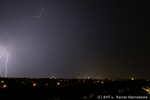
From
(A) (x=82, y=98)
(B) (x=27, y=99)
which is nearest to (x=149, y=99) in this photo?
(A) (x=82, y=98)

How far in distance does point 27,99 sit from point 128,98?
16495 mm

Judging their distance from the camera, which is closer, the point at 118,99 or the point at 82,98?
the point at 118,99

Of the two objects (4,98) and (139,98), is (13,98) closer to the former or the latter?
(4,98)

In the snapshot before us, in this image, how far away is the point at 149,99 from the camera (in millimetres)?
17719

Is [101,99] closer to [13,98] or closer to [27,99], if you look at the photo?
[27,99]

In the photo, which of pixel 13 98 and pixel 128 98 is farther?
pixel 13 98

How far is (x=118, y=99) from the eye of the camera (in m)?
17.2

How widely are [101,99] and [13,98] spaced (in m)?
15.1

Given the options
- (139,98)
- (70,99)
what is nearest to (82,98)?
(70,99)

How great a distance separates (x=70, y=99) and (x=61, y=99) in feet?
5.32

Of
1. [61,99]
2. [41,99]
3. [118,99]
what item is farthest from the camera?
[61,99]

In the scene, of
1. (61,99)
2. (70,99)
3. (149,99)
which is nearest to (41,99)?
(61,99)

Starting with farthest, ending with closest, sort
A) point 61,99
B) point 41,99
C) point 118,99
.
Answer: point 61,99 → point 41,99 → point 118,99

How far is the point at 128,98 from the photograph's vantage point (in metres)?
17.8
